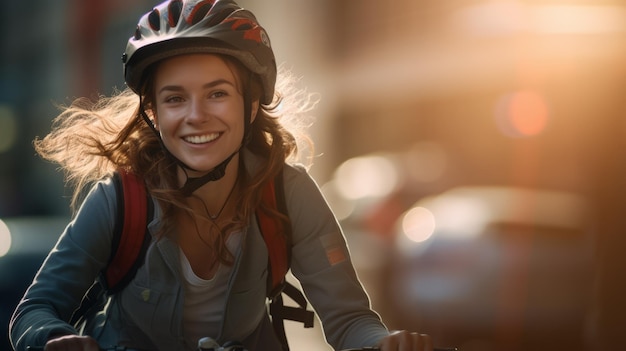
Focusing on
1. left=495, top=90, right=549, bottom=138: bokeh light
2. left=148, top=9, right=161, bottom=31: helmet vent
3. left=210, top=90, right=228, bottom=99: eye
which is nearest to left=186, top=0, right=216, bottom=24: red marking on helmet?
left=148, top=9, right=161, bottom=31: helmet vent

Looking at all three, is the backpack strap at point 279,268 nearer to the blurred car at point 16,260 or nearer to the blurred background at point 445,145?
the blurred background at point 445,145

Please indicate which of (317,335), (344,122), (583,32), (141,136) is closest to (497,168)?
(583,32)

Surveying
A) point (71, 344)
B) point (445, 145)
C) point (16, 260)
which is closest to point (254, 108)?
point (71, 344)

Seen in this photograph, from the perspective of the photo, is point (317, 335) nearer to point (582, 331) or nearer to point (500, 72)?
point (582, 331)

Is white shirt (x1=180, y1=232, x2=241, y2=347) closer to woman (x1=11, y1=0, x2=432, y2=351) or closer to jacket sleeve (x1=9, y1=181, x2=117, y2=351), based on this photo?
woman (x1=11, y1=0, x2=432, y2=351)

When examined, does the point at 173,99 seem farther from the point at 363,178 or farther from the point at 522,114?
the point at 363,178

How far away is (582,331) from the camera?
9594 millimetres

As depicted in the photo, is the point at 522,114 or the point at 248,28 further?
the point at 522,114

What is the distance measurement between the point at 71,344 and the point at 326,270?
37.1 inches

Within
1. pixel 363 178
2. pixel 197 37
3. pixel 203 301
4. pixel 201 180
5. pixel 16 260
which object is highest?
pixel 197 37

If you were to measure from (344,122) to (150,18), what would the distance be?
29485mm

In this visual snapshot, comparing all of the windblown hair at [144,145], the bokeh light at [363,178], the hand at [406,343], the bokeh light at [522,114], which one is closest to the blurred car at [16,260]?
the windblown hair at [144,145]

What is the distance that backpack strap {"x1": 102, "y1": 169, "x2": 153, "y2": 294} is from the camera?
3.60 meters

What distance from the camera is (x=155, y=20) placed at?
3914mm
